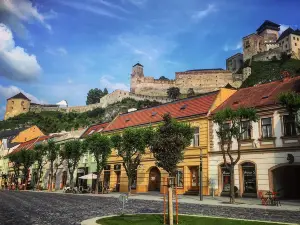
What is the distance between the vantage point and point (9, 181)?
72.7 m

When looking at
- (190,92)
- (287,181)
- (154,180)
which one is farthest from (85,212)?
(190,92)

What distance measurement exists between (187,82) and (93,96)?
61182mm

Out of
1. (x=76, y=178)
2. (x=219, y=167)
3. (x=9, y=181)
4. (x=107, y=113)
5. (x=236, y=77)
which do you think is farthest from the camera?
(x=236, y=77)

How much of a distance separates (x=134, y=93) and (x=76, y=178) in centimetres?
9501

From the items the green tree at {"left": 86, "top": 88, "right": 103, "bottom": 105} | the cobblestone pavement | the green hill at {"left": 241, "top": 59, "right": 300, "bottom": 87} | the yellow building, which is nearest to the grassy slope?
the cobblestone pavement

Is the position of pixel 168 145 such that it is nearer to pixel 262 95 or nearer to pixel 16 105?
pixel 262 95

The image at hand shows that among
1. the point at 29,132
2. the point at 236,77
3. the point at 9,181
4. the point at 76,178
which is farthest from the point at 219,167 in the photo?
the point at 236,77

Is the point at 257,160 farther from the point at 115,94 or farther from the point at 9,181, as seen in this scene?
the point at 115,94

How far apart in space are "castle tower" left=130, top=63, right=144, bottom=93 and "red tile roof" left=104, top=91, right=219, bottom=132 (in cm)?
10493

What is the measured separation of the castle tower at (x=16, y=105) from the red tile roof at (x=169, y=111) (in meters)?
134

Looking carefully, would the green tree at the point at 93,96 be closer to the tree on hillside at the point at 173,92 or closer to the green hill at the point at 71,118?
the green hill at the point at 71,118

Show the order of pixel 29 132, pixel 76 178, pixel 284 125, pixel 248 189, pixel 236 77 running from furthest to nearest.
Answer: pixel 236 77 → pixel 29 132 → pixel 76 178 → pixel 248 189 → pixel 284 125

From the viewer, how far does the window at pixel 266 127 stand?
28969mm

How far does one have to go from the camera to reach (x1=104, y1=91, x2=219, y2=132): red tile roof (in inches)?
1439
